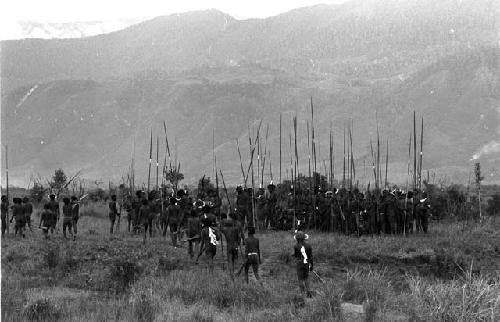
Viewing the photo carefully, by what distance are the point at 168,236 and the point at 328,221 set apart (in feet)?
22.0

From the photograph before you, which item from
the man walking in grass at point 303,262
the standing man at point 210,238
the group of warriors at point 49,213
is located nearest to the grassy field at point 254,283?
the man walking in grass at point 303,262

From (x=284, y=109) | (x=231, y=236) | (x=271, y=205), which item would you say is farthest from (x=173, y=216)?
(x=284, y=109)

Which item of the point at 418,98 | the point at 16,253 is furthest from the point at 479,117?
the point at 16,253

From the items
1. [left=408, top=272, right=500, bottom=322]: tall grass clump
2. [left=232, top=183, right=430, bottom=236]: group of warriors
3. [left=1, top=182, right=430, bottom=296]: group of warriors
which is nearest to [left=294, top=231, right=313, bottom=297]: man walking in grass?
[left=408, top=272, right=500, bottom=322]: tall grass clump

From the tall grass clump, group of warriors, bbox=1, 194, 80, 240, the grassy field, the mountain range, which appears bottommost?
the grassy field

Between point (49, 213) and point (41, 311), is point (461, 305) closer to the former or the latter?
point (41, 311)

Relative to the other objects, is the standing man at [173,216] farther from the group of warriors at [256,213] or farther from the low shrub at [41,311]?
the low shrub at [41,311]

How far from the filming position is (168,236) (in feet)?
80.5

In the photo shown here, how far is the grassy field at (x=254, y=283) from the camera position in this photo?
460 inches

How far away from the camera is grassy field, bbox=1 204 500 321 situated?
38.3 ft

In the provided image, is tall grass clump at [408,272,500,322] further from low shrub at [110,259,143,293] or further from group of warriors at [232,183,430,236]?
group of warriors at [232,183,430,236]

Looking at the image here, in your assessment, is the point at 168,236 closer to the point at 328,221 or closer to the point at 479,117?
the point at 328,221

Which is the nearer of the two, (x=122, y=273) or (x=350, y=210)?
(x=122, y=273)

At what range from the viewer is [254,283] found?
14969 mm
